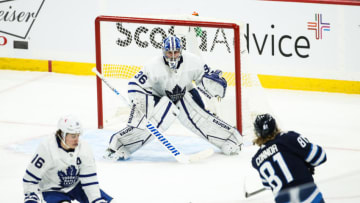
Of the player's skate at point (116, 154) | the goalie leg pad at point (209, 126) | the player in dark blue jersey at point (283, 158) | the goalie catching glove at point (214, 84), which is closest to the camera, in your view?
the player in dark blue jersey at point (283, 158)

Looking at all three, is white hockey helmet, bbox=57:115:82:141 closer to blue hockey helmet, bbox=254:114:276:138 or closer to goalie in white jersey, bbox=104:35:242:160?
blue hockey helmet, bbox=254:114:276:138

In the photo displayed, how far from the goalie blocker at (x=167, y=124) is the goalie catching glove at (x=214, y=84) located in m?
0.22

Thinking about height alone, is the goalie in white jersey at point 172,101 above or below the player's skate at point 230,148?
above

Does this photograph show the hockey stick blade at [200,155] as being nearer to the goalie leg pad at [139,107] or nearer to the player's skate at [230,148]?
the player's skate at [230,148]

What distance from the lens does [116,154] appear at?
771 centimetres

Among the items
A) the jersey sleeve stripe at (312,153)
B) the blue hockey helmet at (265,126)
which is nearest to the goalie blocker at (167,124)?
the blue hockey helmet at (265,126)

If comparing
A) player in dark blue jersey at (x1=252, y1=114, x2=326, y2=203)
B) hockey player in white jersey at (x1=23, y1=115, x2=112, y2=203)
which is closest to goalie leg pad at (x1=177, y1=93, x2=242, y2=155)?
hockey player in white jersey at (x1=23, y1=115, x2=112, y2=203)

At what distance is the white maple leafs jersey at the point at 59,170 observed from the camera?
18.3 feet

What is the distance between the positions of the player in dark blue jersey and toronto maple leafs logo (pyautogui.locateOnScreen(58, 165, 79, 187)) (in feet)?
3.58

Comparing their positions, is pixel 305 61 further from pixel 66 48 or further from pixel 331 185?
pixel 331 185

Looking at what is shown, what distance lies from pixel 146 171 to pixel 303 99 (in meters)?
2.56

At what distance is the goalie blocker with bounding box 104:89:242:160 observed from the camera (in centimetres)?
763

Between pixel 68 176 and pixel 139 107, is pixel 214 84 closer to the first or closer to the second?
pixel 139 107

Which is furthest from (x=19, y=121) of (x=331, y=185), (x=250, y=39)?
(x=331, y=185)
